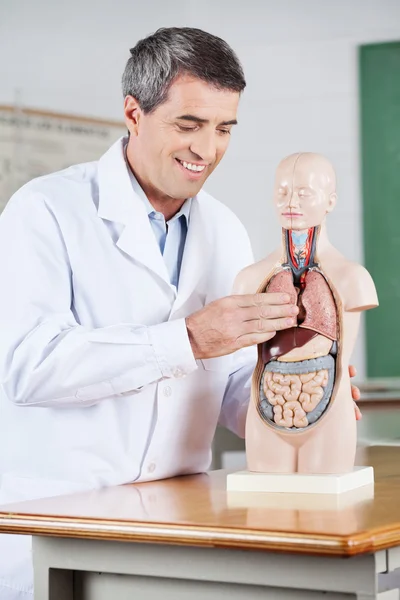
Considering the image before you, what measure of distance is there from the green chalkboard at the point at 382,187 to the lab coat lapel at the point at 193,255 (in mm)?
2253

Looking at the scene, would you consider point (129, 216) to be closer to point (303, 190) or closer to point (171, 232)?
point (171, 232)

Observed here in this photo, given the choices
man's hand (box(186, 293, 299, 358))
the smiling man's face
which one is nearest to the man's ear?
the smiling man's face

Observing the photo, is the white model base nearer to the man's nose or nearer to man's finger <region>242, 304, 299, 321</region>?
man's finger <region>242, 304, 299, 321</region>

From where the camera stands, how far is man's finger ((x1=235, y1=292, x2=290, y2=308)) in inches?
69.4

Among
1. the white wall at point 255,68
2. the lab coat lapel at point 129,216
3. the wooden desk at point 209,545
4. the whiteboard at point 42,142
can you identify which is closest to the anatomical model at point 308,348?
the wooden desk at point 209,545

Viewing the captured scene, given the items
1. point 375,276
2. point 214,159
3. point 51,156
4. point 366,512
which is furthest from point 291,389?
point 51,156

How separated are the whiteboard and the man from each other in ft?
7.83

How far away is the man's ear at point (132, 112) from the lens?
1.98 meters

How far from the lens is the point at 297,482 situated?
1688mm

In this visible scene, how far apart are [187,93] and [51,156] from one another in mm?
2700

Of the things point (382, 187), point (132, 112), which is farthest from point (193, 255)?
point (382, 187)

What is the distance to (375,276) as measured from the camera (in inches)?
171

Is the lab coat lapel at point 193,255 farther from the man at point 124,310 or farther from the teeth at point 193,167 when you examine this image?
the teeth at point 193,167

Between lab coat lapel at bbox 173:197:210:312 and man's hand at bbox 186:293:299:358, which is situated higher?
lab coat lapel at bbox 173:197:210:312
